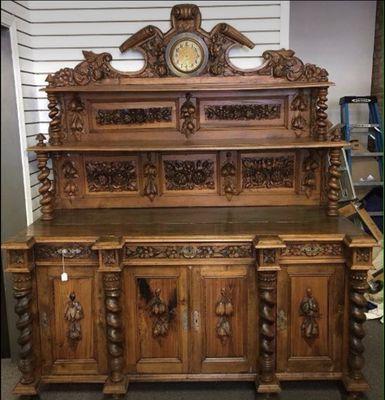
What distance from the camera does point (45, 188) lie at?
2.94 metres

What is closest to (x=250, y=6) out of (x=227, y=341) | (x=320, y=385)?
(x=227, y=341)

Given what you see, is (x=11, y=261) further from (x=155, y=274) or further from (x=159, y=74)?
(x=159, y=74)

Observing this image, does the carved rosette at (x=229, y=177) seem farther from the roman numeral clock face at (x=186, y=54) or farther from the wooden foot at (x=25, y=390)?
the wooden foot at (x=25, y=390)

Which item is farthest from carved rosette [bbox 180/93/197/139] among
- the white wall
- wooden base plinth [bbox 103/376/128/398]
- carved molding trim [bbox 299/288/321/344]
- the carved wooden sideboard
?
the white wall

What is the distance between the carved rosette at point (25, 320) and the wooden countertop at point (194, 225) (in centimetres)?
24

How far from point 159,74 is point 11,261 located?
1.55 metres

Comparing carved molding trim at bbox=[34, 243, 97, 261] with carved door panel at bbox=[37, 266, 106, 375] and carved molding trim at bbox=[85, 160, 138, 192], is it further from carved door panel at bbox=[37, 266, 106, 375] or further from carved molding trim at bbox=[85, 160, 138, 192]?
carved molding trim at bbox=[85, 160, 138, 192]

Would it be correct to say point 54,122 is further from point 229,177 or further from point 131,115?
point 229,177

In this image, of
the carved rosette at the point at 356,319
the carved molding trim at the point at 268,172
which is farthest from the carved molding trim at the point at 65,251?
the carved rosette at the point at 356,319

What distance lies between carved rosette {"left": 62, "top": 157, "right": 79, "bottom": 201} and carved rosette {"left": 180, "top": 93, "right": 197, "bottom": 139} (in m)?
0.83

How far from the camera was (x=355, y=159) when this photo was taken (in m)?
4.27

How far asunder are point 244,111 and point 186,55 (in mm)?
556

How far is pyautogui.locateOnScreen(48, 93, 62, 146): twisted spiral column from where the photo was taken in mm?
2963

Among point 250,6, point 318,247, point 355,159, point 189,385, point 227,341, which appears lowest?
point 189,385
